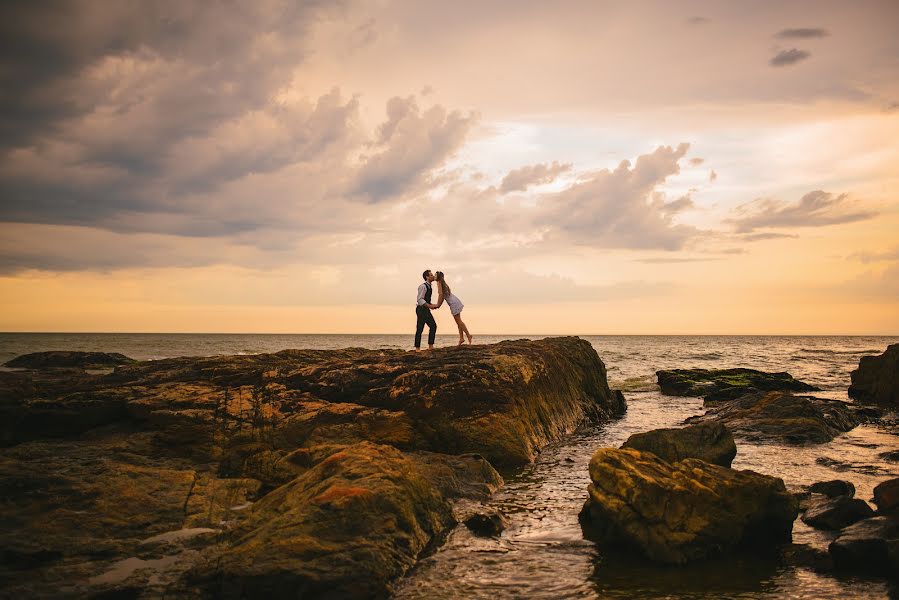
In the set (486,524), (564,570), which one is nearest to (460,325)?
(486,524)

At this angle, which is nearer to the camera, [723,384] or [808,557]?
[808,557]

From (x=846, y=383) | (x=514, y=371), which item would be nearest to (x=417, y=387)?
(x=514, y=371)

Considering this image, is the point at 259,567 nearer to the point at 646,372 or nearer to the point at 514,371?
the point at 514,371

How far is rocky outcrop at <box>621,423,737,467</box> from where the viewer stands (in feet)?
31.2

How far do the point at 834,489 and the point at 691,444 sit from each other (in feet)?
7.04

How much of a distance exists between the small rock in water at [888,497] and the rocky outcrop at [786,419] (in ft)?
19.9

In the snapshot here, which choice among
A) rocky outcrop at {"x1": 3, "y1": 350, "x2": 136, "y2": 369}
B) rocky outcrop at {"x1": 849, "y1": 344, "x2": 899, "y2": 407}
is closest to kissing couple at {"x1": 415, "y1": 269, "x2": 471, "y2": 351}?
rocky outcrop at {"x1": 849, "y1": 344, "x2": 899, "y2": 407}

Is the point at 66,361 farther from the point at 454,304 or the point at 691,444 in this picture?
the point at 691,444

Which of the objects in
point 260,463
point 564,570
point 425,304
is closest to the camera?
point 564,570

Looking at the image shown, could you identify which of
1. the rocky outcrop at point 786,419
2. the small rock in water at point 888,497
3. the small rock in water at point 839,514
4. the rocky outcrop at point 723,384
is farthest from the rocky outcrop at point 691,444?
the rocky outcrop at point 723,384

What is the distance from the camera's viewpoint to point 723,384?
85.1 ft

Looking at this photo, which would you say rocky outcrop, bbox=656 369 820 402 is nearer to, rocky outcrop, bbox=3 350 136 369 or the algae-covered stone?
the algae-covered stone

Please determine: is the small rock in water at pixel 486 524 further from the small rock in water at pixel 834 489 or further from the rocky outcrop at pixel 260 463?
the small rock in water at pixel 834 489

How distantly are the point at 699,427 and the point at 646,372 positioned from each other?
31.0 m
